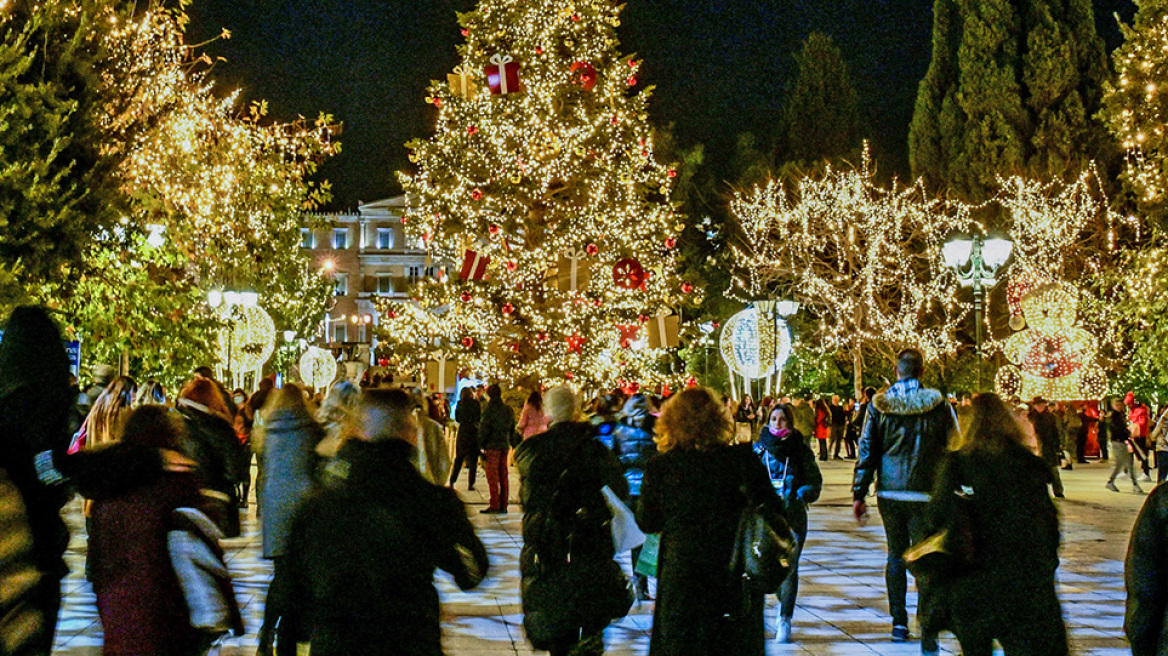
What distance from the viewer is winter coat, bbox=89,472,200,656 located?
4.63 meters

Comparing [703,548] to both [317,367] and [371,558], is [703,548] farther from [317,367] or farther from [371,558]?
[317,367]

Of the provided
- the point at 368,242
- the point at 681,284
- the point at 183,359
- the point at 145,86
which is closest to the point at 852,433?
the point at 681,284

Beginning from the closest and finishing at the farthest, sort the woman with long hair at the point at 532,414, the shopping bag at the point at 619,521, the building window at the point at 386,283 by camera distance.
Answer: the shopping bag at the point at 619,521 → the woman with long hair at the point at 532,414 → the building window at the point at 386,283

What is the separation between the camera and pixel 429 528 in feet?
14.0

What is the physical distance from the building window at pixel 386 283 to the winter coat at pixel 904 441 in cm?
10833

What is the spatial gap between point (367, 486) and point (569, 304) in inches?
980

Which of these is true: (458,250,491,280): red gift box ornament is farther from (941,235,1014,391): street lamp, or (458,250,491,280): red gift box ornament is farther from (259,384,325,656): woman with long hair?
(259,384,325,656): woman with long hair

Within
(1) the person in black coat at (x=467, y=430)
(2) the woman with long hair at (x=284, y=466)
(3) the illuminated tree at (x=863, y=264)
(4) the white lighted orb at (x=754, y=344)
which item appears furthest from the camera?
(3) the illuminated tree at (x=863, y=264)

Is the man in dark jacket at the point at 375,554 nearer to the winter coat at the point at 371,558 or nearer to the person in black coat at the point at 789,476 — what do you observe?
the winter coat at the point at 371,558

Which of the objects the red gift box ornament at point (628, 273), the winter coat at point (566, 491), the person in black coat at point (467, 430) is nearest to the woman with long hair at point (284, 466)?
the winter coat at point (566, 491)

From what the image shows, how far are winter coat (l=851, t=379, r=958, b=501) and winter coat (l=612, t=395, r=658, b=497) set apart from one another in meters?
2.43

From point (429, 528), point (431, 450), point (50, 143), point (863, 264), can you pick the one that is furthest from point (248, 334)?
point (429, 528)

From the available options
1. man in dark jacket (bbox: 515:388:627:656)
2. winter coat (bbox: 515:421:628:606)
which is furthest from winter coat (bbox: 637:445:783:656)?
winter coat (bbox: 515:421:628:606)

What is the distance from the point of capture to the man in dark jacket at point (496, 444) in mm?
17031
